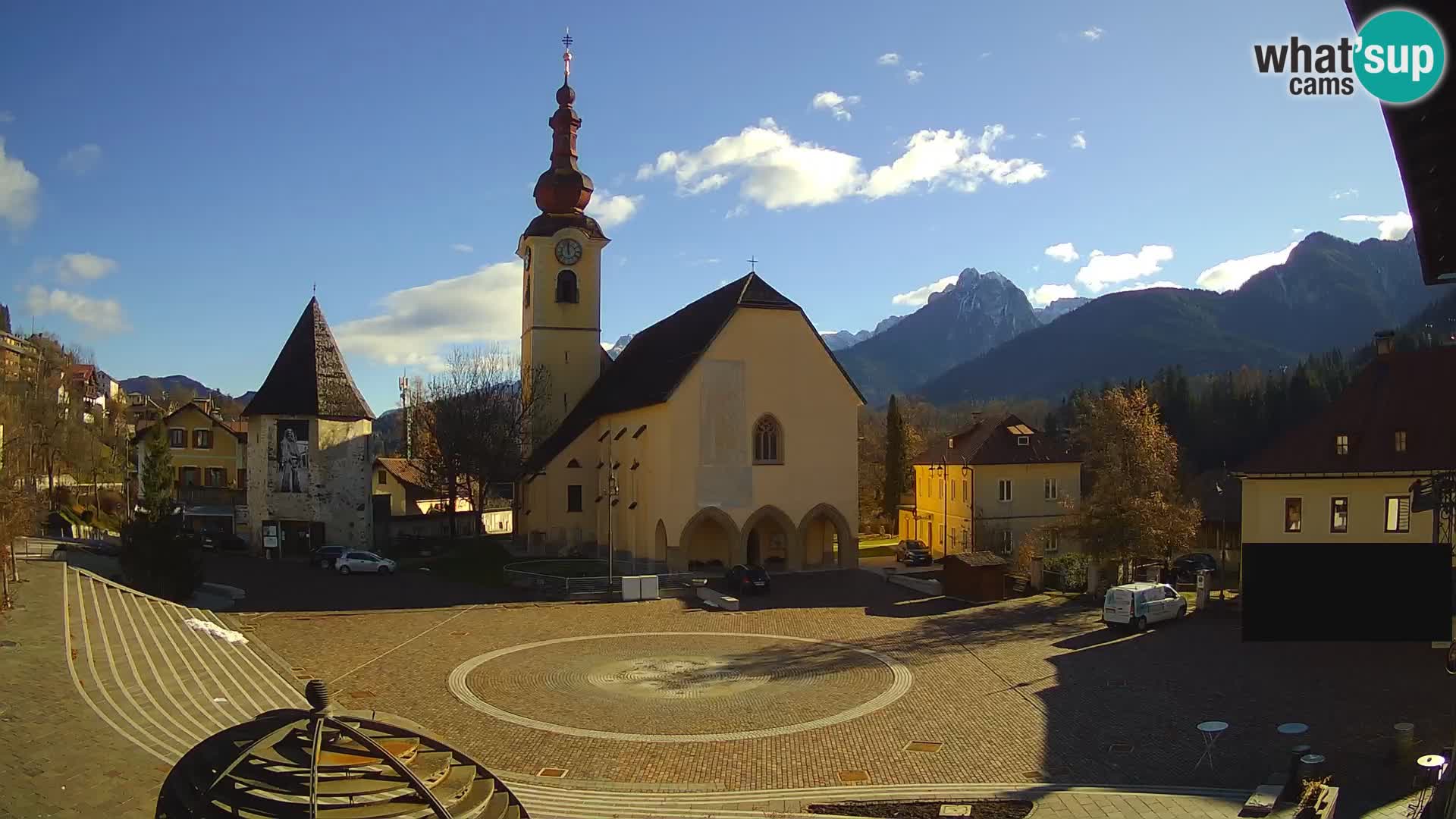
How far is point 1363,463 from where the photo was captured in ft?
101

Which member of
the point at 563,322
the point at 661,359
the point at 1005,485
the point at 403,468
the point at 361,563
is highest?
the point at 563,322

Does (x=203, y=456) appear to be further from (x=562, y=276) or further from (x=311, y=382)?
(x=562, y=276)

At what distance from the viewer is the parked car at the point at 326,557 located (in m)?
44.0

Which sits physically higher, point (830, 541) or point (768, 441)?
point (768, 441)

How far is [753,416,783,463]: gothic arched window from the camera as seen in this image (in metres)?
42.0

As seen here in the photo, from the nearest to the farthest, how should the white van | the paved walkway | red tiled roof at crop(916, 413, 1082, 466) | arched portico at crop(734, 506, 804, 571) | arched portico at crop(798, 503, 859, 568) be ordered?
the paved walkway
the white van
arched portico at crop(734, 506, 804, 571)
arched portico at crop(798, 503, 859, 568)
red tiled roof at crop(916, 413, 1082, 466)

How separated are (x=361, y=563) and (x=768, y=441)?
1829 centimetres

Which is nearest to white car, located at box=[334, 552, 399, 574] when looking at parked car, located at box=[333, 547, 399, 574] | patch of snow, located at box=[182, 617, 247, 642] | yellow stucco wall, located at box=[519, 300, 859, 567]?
parked car, located at box=[333, 547, 399, 574]

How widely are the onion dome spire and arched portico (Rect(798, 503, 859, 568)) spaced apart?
79.9 ft

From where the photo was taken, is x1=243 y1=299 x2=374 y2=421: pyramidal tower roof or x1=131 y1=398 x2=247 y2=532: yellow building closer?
x1=243 y1=299 x2=374 y2=421: pyramidal tower roof

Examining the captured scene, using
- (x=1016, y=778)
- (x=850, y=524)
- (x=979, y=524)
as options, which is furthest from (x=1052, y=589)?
(x=1016, y=778)

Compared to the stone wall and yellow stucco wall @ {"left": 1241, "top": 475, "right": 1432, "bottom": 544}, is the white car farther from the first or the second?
yellow stucco wall @ {"left": 1241, "top": 475, "right": 1432, "bottom": 544}

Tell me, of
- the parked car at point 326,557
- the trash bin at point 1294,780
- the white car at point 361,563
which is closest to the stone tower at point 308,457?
the parked car at point 326,557

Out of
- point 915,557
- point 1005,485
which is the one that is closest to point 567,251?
point 915,557
